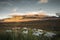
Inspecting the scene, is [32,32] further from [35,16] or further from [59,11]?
[59,11]

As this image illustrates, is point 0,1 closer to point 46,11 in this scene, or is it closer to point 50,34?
point 46,11

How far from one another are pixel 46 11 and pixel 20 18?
357 millimetres

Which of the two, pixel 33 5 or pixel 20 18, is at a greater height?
pixel 33 5

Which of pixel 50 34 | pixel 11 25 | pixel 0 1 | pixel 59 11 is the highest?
pixel 0 1

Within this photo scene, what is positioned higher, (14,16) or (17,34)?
(14,16)

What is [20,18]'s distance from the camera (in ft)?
6.48

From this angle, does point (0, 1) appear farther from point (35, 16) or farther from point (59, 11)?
point (59, 11)

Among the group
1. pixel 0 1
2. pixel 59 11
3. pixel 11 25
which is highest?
pixel 0 1

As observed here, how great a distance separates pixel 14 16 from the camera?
1.97 metres

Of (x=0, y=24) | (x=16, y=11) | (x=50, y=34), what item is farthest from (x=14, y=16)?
(x=50, y=34)

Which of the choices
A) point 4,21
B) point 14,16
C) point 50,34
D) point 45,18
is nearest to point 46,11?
point 45,18

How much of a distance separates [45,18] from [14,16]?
41 cm

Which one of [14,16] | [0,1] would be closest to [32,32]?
[14,16]

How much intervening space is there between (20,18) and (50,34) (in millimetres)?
448
